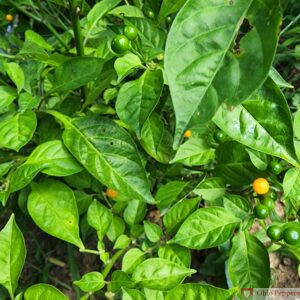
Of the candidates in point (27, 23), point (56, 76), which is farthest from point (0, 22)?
point (56, 76)

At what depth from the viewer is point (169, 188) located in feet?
3.22

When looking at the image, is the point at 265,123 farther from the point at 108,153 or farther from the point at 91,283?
the point at 91,283

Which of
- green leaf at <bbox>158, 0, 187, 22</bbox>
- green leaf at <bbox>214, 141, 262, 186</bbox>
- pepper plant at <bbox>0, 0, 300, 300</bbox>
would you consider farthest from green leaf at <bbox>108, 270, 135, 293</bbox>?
green leaf at <bbox>158, 0, 187, 22</bbox>

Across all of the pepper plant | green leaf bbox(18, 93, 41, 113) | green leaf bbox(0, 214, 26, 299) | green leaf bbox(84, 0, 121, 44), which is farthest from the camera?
green leaf bbox(84, 0, 121, 44)

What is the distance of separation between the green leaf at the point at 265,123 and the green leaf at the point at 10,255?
47cm

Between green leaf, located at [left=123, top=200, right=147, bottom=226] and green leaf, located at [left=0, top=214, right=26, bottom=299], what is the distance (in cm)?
29

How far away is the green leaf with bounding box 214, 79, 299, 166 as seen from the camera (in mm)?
679

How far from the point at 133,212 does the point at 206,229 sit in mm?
253

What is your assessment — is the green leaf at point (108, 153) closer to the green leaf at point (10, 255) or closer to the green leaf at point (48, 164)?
the green leaf at point (48, 164)

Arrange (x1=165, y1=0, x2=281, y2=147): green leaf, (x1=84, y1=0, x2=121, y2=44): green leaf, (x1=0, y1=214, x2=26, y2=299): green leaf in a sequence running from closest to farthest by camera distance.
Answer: (x1=165, y1=0, x2=281, y2=147): green leaf < (x1=0, y1=214, x2=26, y2=299): green leaf < (x1=84, y1=0, x2=121, y2=44): green leaf

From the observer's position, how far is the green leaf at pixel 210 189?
923mm

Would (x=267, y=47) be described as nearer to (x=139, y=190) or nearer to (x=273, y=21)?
(x=273, y=21)

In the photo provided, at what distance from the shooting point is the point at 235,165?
934 mm

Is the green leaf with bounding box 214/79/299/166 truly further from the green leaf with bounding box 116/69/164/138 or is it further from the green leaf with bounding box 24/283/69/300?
the green leaf with bounding box 24/283/69/300
